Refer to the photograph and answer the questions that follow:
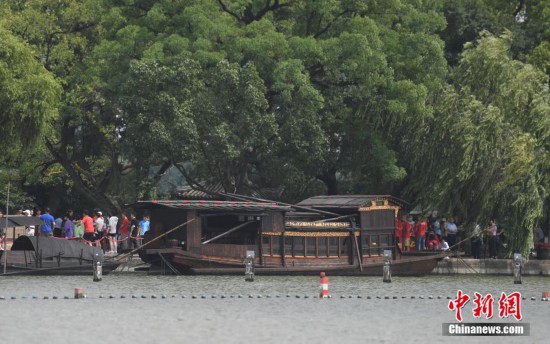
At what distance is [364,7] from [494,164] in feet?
37.9

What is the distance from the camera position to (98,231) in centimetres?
6119

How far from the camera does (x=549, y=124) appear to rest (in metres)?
56.4

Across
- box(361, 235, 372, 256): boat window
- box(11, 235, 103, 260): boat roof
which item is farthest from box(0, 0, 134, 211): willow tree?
box(361, 235, 372, 256): boat window

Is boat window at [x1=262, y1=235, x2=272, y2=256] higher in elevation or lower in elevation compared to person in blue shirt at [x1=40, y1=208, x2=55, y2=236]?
lower

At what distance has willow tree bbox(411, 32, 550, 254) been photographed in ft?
183

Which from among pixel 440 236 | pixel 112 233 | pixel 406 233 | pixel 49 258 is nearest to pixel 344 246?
pixel 406 233

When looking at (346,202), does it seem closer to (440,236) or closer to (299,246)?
(299,246)

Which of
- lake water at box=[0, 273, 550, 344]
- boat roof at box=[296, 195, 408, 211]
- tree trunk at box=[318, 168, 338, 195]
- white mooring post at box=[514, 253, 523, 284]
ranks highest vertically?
tree trunk at box=[318, 168, 338, 195]

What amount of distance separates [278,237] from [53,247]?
802 cm

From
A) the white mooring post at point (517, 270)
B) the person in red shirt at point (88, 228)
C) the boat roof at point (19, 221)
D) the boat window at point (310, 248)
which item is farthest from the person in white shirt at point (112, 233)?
the white mooring post at point (517, 270)

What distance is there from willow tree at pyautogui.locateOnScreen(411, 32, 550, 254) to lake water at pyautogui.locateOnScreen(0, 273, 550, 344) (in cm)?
510

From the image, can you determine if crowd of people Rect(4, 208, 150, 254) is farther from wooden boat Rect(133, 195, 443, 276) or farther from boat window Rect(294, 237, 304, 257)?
boat window Rect(294, 237, 304, 257)

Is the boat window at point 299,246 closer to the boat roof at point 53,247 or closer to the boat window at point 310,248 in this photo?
the boat window at point 310,248

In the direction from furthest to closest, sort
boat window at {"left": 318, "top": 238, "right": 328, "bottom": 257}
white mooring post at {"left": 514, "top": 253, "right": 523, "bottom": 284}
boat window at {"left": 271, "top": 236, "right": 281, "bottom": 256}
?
boat window at {"left": 318, "top": 238, "right": 328, "bottom": 257}, boat window at {"left": 271, "top": 236, "right": 281, "bottom": 256}, white mooring post at {"left": 514, "top": 253, "right": 523, "bottom": 284}
